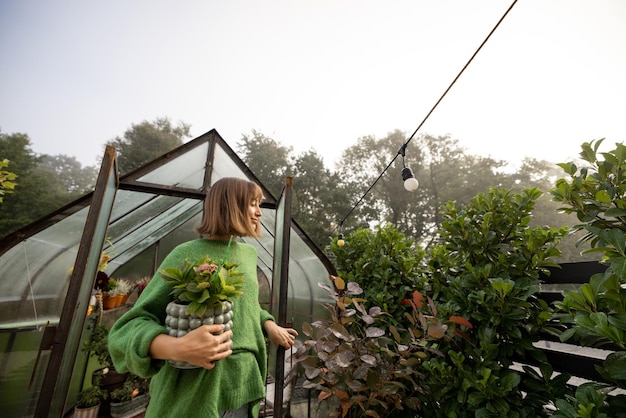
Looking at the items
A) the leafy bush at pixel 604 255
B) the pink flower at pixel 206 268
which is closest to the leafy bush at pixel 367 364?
the leafy bush at pixel 604 255

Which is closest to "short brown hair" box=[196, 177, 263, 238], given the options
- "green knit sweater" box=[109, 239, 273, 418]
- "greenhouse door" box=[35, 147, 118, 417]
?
"green knit sweater" box=[109, 239, 273, 418]

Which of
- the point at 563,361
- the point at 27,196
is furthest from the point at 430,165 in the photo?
the point at 27,196

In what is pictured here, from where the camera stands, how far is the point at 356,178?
17.6m

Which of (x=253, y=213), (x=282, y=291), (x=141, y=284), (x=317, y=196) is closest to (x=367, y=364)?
(x=282, y=291)

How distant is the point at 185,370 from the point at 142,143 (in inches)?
784

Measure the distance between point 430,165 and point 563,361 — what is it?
17.4 metres

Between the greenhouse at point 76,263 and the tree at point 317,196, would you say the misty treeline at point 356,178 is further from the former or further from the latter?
the greenhouse at point 76,263

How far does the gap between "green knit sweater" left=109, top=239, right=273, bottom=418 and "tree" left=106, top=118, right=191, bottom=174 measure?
687 inches

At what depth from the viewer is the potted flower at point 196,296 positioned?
0.74 m

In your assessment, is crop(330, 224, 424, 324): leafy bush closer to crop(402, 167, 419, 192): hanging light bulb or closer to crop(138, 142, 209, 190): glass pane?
crop(402, 167, 419, 192): hanging light bulb

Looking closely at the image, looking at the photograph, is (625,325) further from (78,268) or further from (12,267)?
(12,267)

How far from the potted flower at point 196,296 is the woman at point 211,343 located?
4cm

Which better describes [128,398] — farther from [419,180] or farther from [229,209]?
[419,180]

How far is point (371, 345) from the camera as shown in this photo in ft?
5.67
